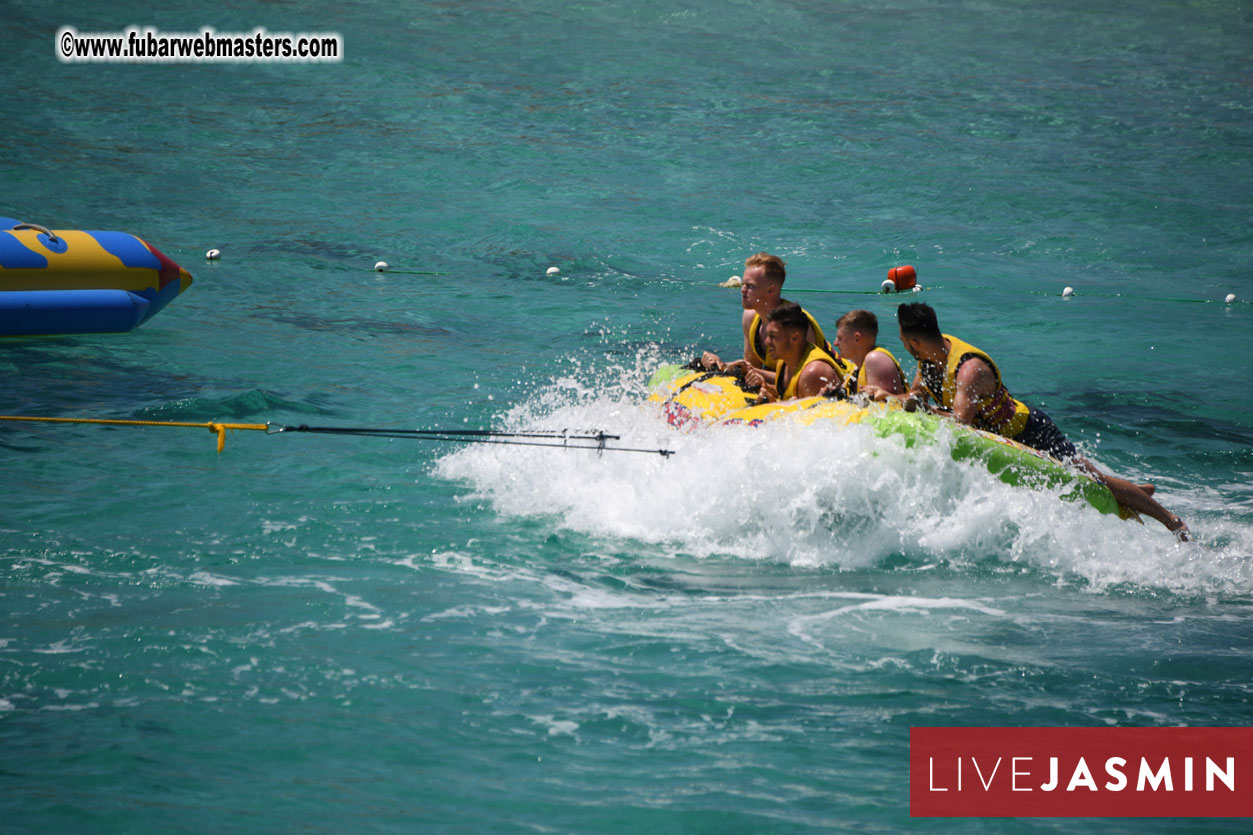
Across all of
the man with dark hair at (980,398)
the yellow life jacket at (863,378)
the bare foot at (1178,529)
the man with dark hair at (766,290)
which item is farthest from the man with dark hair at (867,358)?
the bare foot at (1178,529)

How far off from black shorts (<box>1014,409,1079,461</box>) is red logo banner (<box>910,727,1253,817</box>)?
2.02m

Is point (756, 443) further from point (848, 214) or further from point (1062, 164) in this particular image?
point (1062, 164)

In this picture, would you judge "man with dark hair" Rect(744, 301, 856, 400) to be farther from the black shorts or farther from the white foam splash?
the black shorts

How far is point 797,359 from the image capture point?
6359 millimetres

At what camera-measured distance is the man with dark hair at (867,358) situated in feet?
19.5

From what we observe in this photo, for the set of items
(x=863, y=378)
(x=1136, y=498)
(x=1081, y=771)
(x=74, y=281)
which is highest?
(x=74, y=281)

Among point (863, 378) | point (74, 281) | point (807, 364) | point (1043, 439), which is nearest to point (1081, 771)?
point (1043, 439)

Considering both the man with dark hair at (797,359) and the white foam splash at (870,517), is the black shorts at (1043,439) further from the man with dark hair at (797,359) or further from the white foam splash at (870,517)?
the man with dark hair at (797,359)

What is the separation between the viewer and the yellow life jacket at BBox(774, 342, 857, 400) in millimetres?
6258

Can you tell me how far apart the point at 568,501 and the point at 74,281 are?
492 cm

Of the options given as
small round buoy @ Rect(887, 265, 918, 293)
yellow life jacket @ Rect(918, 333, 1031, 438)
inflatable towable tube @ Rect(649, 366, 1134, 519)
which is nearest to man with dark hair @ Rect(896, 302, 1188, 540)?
yellow life jacket @ Rect(918, 333, 1031, 438)

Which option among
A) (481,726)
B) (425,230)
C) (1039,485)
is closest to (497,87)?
(425,230)

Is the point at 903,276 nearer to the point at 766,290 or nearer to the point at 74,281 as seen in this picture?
the point at 766,290

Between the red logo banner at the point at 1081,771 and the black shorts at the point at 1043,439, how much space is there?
2.02 m
